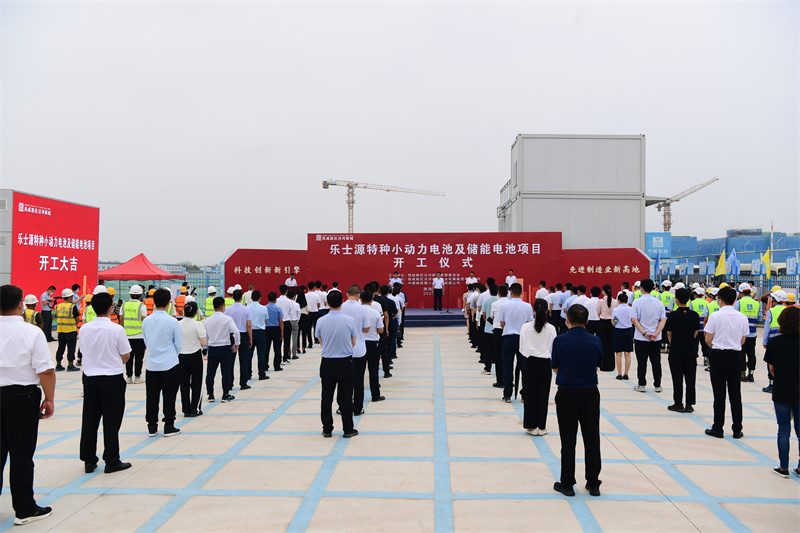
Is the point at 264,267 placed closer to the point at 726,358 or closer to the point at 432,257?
the point at 432,257

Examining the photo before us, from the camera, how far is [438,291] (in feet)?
61.8

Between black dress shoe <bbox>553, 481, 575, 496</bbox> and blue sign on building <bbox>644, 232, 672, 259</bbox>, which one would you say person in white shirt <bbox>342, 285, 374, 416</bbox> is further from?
blue sign on building <bbox>644, 232, 672, 259</bbox>

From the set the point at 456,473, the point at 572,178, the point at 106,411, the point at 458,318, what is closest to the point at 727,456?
the point at 456,473

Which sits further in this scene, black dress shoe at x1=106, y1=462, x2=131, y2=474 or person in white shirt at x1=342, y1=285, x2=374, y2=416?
person in white shirt at x1=342, y1=285, x2=374, y2=416

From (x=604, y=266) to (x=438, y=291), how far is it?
6.69m

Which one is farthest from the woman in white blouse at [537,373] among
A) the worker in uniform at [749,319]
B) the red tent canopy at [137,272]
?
the red tent canopy at [137,272]

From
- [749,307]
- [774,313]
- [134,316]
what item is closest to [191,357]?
[134,316]

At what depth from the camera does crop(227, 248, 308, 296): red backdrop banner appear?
20.2m

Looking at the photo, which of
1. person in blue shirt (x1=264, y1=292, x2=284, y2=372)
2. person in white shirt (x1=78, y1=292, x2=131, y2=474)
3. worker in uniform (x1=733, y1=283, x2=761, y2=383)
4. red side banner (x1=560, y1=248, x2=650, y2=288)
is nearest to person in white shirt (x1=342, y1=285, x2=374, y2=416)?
person in white shirt (x1=78, y1=292, x2=131, y2=474)

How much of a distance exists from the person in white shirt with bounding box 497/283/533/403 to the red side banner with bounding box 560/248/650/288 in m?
13.4

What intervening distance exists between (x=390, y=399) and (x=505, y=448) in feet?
8.30

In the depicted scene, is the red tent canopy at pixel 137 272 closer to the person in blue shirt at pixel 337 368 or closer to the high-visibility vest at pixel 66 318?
the high-visibility vest at pixel 66 318

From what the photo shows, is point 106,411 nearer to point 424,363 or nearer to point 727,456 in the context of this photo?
point 727,456

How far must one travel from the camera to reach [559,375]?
411 centimetres
